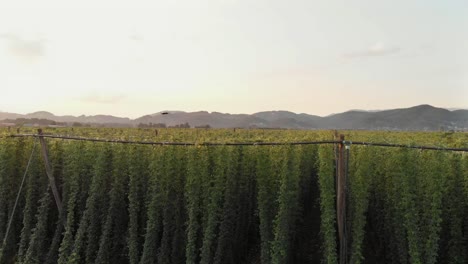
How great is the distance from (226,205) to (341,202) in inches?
87.2

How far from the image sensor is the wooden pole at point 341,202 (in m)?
7.47

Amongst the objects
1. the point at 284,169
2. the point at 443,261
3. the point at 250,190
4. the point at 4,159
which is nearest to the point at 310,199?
the point at 250,190

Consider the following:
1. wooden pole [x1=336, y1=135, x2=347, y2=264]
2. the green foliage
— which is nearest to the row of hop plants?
the green foliage

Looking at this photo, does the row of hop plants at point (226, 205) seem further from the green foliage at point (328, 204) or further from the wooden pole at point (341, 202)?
the wooden pole at point (341, 202)

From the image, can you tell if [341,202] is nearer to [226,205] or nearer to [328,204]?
[328,204]

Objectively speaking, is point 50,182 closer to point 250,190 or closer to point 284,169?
point 250,190

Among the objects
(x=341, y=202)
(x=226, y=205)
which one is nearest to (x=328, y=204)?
(x=341, y=202)

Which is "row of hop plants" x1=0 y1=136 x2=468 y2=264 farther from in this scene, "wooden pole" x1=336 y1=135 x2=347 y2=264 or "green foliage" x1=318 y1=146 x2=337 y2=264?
"wooden pole" x1=336 y1=135 x2=347 y2=264

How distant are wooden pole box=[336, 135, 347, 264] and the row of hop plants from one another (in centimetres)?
12

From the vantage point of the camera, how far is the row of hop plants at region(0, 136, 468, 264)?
7.49m

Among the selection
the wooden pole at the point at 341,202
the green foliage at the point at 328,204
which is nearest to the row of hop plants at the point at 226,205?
the green foliage at the point at 328,204

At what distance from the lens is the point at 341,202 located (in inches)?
294

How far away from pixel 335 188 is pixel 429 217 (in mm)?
1649

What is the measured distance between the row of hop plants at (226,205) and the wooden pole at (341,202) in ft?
0.41
